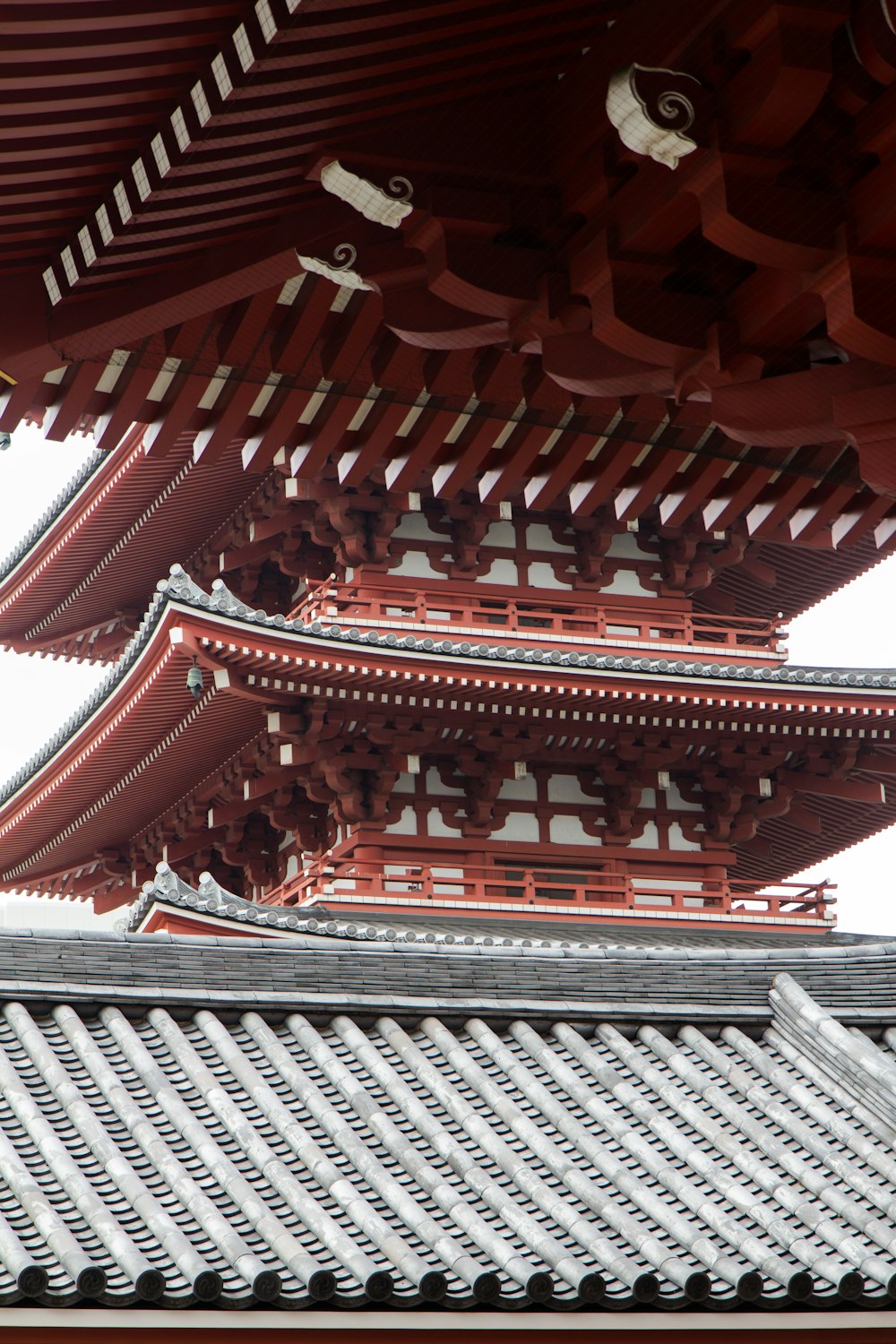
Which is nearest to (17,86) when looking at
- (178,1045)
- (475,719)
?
(178,1045)

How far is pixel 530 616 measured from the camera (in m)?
16.9

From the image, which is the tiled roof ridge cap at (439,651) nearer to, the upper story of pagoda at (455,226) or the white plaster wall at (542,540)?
the white plaster wall at (542,540)

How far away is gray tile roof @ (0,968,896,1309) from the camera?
18.9 feet

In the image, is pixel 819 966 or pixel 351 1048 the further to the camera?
pixel 819 966

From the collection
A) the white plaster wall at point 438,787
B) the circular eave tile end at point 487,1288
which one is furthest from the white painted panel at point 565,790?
the circular eave tile end at point 487,1288

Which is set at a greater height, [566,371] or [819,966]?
[566,371]

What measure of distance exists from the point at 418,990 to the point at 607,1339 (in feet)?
8.99

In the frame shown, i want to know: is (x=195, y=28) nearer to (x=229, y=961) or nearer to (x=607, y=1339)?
(x=607, y=1339)

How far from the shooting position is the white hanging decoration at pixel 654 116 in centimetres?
367

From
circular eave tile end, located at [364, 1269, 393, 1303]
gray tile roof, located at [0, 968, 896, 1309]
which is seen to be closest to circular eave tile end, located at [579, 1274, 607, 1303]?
gray tile roof, located at [0, 968, 896, 1309]

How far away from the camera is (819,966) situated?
9.02 m

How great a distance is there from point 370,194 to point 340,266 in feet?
0.93

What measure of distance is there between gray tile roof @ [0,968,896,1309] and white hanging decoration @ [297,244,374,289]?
302 centimetres

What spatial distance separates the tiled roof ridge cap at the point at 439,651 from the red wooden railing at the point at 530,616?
0.59 metres
